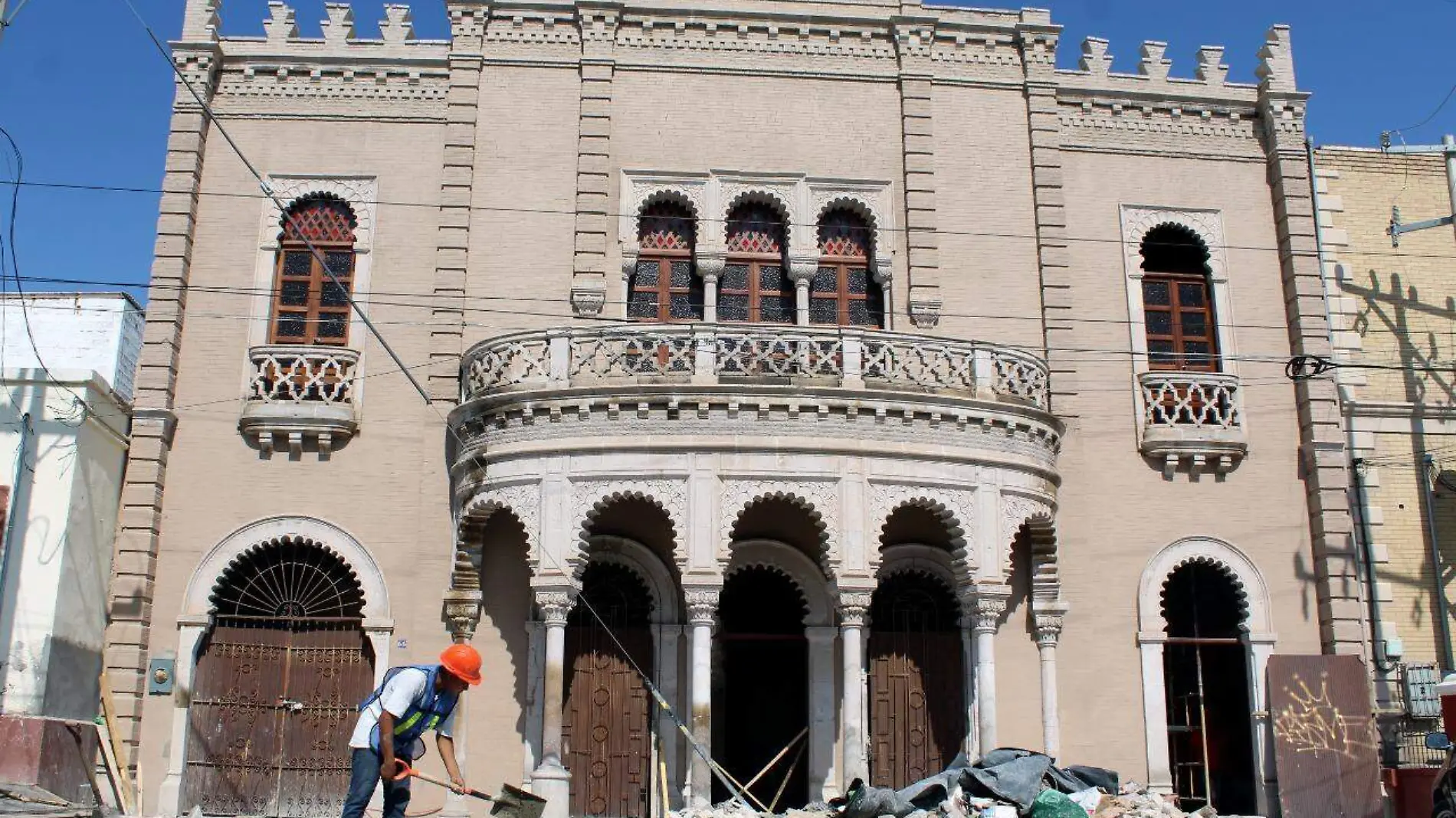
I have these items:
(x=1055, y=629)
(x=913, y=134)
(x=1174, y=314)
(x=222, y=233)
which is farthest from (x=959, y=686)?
(x=222, y=233)

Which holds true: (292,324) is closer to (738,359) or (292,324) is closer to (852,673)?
(738,359)

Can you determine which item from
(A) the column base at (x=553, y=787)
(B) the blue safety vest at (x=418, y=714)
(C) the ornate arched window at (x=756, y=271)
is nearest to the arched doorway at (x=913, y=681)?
(C) the ornate arched window at (x=756, y=271)

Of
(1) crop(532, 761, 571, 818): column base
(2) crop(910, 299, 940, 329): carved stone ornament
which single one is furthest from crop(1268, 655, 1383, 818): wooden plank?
(1) crop(532, 761, 571, 818): column base

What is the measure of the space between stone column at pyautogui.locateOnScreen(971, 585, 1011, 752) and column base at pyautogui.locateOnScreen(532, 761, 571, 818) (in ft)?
16.1

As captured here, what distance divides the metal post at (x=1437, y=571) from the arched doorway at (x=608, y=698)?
10.7 meters

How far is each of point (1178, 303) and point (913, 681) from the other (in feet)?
22.1

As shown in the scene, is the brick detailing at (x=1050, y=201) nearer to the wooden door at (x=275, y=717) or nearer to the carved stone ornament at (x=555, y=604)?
the carved stone ornament at (x=555, y=604)

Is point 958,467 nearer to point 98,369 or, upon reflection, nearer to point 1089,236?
point 1089,236

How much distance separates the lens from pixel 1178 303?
19.6m

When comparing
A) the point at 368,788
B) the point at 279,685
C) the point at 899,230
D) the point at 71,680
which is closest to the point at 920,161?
the point at 899,230

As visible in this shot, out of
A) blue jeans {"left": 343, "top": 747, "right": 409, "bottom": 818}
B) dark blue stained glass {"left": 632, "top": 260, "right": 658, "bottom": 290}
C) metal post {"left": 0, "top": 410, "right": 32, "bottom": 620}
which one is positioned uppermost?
dark blue stained glass {"left": 632, "top": 260, "right": 658, "bottom": 290}

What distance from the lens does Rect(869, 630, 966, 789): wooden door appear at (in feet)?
57.9

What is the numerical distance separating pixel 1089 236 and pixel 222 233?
1215cm

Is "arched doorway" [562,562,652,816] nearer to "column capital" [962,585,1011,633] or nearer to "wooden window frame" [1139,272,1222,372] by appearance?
"column capital" [962,585,1011,633]
